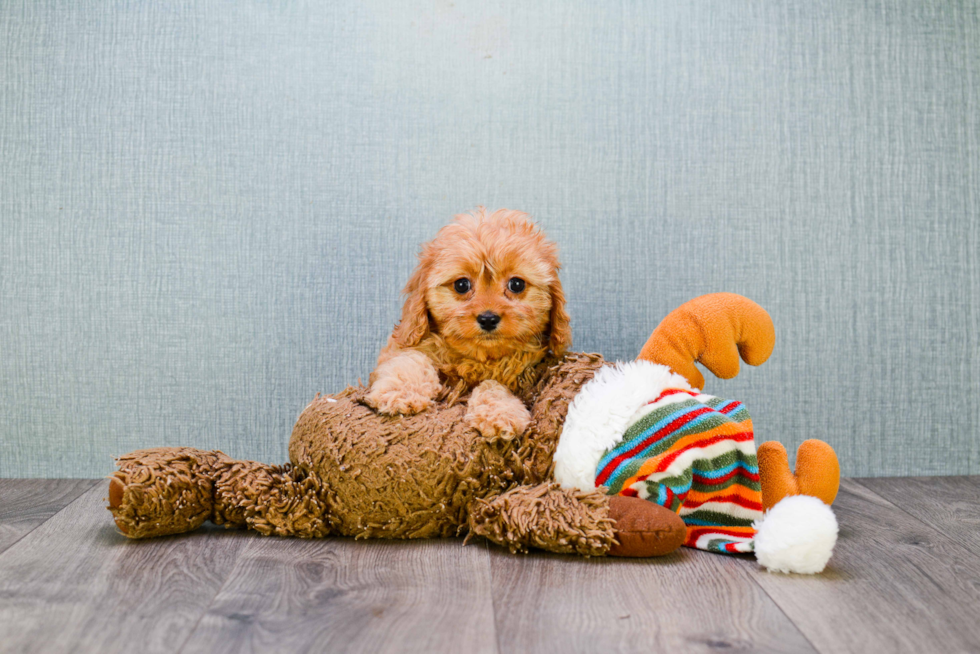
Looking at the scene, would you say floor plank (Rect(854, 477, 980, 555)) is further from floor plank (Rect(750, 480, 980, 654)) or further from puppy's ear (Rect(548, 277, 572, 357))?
puppy's ear (Rect(548, 277, 572, 357))

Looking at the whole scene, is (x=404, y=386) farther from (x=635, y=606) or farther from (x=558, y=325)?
(x=635, y=606)

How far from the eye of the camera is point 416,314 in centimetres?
130

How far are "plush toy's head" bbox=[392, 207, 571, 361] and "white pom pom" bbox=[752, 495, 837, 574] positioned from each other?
0.47 metres

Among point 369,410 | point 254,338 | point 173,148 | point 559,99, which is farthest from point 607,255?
point 173,148

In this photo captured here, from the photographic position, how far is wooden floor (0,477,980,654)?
0.86 meters

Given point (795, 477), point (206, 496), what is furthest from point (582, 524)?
point (206, 496)

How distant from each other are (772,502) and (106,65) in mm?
1652

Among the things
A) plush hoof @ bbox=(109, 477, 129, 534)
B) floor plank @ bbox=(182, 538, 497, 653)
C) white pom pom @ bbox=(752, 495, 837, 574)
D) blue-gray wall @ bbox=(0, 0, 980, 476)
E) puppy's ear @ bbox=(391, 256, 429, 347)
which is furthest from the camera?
blue-gray wall @ bbox=(0, 0, 980, 476)

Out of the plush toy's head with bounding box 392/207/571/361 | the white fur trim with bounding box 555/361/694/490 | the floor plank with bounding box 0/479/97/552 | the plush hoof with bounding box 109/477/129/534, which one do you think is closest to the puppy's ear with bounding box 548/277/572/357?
the plush toy's head with bounding box 392/207/571/361

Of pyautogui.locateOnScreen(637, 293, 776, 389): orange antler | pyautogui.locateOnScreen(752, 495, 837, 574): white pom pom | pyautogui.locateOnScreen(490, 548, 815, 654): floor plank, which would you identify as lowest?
pyautogui.locateOnScreen(490, 548, 815, 654): floor plank

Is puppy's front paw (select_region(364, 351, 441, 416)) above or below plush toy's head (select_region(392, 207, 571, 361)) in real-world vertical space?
below

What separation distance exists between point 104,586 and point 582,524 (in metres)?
0.69

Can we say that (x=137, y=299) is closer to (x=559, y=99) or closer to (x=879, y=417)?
(x=559, y=99)

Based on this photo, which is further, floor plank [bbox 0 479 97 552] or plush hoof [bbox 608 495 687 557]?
floor plank [bbox 0 479 97 552]
